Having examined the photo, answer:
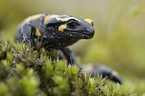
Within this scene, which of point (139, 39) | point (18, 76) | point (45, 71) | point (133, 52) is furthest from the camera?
point (139, 39)

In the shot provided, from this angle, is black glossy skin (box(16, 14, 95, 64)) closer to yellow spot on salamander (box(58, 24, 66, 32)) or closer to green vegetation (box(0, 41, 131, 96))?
yellow spot on salamander (box(58, 24, 66, 32))

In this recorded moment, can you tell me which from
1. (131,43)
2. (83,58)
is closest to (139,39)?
(131,43)

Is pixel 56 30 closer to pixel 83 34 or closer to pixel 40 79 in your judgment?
pixel 83 34

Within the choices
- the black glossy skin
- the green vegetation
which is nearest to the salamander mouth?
the black glossy skin

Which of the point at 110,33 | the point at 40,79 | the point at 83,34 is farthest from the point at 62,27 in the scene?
the point at 110,33

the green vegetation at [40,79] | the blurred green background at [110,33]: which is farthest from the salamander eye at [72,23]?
the blurred green background at [110,33]

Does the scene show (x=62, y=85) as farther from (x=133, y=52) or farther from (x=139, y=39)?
(x=139, y=39)
